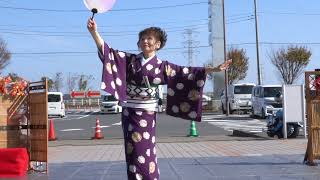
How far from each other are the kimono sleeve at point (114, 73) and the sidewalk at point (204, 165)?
3.06 meters

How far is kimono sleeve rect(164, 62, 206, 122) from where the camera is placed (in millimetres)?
6250

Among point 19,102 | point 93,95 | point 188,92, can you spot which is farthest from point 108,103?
point 188,92

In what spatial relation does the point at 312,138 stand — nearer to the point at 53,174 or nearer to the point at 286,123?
the point at 53,174

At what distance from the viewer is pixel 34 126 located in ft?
32.8

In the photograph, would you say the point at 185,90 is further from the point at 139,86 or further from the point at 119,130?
the point at 119,130

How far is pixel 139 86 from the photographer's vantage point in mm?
5941

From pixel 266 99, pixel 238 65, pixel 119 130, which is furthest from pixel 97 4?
pixel 238 65

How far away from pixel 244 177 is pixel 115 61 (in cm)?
338

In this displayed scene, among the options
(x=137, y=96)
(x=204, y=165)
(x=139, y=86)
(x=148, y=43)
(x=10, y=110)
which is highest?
(x=148, y=43)

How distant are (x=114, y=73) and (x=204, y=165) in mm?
4630

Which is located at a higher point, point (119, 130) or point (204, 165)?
point (204, 165)

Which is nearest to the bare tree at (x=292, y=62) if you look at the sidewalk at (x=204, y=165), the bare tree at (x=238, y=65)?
the bare tree at (x=238, y=65)

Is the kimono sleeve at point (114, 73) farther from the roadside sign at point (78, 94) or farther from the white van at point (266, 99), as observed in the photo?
the roadside sign at point (78, 94)

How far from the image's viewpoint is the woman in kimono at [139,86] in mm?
5820
